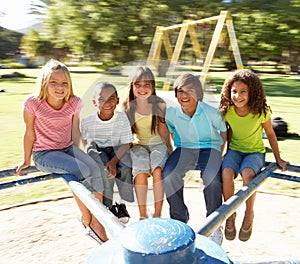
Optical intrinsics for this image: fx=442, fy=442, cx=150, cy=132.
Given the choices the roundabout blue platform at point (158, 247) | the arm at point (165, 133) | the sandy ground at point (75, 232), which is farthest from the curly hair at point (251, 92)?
the roundabout blue platform at point (158, 247)

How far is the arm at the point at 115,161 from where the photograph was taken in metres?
2.62

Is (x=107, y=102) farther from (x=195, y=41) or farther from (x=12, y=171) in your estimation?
(x=195, y=41)

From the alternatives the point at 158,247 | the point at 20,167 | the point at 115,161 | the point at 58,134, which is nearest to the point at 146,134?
the point at 115,161

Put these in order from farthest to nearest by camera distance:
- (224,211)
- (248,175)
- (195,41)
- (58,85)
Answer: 1. (195,41)
2. (58,85)
3. (248,175)
4. (224,211)

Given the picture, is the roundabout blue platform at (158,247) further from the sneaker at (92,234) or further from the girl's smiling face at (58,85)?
the girl's smiling face at (58,85)

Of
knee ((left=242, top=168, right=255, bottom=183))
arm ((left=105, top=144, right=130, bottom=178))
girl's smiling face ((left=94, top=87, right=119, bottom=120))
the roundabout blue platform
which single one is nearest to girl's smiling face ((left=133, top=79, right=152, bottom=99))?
girl's smiling face ((left=94, top=87, right=119, bottom=120))

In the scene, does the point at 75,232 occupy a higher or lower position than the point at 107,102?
lower

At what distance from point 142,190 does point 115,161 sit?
0.80ft

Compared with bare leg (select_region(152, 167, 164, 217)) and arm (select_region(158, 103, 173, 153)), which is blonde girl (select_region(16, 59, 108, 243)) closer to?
bare leg (select_region(152, 167, 164, 217))

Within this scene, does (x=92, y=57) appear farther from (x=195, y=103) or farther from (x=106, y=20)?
(x=195, y=103)

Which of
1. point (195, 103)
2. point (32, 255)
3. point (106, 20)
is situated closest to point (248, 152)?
point (195, 103)

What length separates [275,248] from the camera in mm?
2928

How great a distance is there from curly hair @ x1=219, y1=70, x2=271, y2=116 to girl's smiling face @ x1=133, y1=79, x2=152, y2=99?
1.51 ft

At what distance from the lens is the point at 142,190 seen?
2.68 metres
